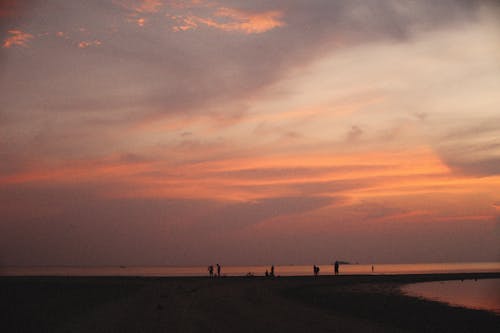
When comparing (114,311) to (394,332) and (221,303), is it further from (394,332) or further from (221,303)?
(394,332)

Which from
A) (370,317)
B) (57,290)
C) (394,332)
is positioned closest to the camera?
(394,332)

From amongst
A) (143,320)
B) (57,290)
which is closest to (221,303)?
(143,320)

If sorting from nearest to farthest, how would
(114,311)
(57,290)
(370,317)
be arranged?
(370,317), (114,311), (57,290)

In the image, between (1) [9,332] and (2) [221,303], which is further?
(2) [221,303]

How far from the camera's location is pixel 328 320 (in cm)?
2498

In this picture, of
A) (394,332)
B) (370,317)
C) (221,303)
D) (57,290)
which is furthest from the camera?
(57,290)

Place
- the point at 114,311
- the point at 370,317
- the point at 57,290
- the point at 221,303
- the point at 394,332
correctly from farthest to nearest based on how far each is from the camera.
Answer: the point at 57,290, the point at 221,303, the point at 114,311, the point at 370,317, the point at 394,332

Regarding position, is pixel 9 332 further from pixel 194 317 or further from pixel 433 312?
pixel 433 312

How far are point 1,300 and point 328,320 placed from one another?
21.7 meters

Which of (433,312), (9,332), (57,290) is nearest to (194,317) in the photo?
(9,332)

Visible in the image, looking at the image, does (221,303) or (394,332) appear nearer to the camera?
(394,332)

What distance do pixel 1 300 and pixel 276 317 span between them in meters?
19.2

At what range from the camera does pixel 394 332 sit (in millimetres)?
21156

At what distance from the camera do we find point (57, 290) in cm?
4497
